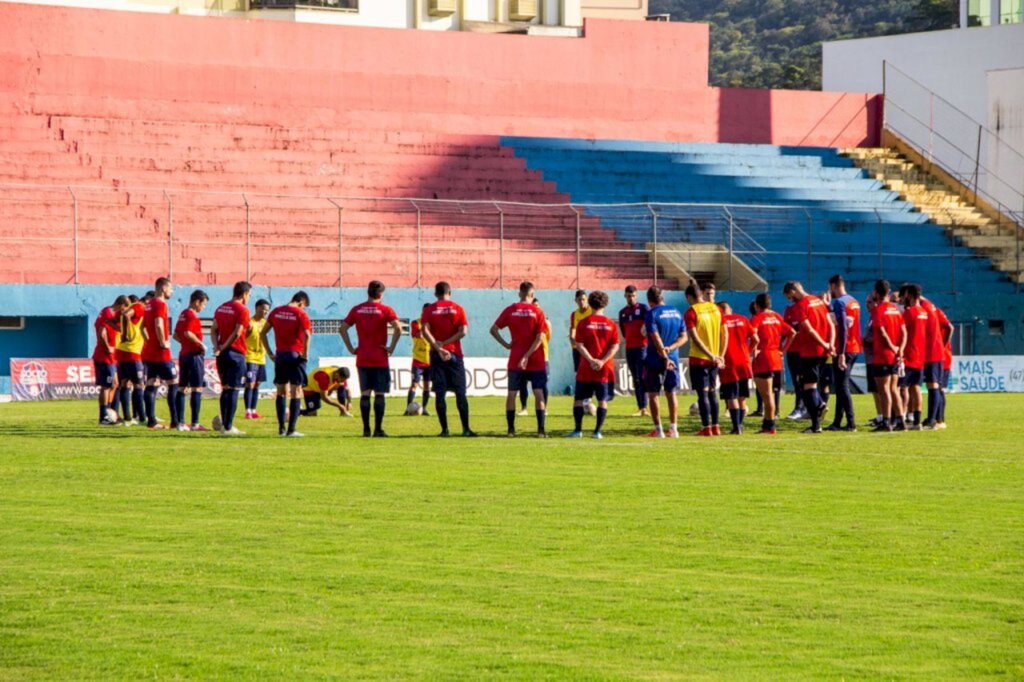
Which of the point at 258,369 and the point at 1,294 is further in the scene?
the point at 1,294

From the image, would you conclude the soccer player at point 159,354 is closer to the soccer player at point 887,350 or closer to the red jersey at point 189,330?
the red jersey at point 189,330

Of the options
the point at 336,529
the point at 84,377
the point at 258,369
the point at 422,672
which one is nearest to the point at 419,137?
the point at 84,377

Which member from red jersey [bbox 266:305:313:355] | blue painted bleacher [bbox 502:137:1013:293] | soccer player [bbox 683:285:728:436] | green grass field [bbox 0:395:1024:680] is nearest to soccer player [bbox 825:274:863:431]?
soccer player [bbox 683:285:728:436]

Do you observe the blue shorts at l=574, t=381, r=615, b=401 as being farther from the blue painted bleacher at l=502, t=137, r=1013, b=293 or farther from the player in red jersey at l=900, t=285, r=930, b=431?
Result: the blue painted bleacher at l=502, t=137, r=1013, b=293

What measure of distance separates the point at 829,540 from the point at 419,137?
33.0 m

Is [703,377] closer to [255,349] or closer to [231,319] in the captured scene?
[231,319]

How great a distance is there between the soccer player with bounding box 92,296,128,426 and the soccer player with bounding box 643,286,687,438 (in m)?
7.51

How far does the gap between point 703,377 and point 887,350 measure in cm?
297

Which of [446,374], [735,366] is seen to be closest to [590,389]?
[446,374]

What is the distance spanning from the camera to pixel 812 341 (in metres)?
23.3

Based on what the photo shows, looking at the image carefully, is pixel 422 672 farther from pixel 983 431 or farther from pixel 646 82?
pixel 646 82

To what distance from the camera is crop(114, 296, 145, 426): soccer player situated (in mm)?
24016

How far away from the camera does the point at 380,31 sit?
152ft

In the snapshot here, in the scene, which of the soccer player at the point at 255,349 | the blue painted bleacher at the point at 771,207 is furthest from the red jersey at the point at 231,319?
the blue painted bleacher at the point at 771,207
